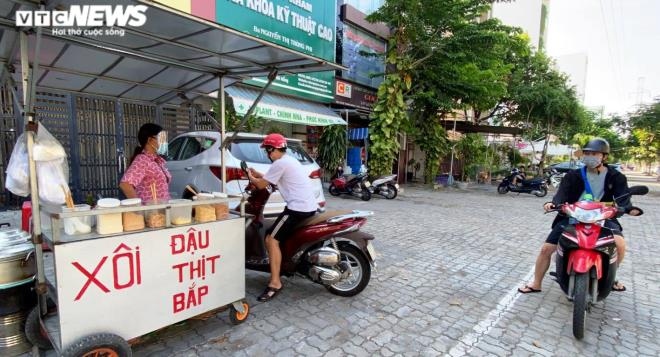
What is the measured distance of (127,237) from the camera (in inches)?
86.3

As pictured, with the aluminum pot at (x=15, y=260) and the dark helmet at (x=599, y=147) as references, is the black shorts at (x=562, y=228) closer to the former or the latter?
the dark helmet at (x=599, y=147)

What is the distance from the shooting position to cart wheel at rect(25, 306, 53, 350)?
2314 mm

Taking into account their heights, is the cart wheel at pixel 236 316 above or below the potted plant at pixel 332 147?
below

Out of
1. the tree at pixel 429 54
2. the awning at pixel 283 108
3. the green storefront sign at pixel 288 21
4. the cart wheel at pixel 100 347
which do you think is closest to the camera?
the cart wheel at pixel 100 347

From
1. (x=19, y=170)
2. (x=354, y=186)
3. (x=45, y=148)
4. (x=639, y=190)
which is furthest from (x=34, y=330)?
(x=354, y=186)

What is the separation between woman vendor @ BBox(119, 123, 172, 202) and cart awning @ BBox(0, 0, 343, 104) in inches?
26.4

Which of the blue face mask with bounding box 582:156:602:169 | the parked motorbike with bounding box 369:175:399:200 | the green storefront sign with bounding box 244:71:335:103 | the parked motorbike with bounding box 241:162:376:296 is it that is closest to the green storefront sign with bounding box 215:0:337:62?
the green storefront sign with bounding box 244:71:335:103

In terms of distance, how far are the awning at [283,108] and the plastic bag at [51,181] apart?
5991 millimetres

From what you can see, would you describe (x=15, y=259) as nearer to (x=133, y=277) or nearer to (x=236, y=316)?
(x=133, y=277)

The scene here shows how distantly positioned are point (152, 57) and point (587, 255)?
4003 millimetres

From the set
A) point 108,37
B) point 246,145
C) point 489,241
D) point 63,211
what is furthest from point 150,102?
point 489,241

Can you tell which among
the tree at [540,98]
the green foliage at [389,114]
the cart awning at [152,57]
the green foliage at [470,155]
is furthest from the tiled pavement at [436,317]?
the tree at [540,98]

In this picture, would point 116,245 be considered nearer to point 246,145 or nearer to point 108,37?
point 108,37

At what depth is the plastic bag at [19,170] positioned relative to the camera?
2.18 meters
